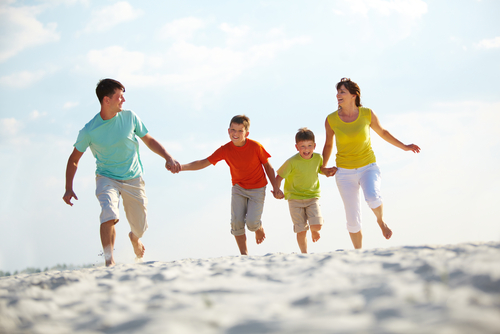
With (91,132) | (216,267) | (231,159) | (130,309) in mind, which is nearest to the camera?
(130,309)

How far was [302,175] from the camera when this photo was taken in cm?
622

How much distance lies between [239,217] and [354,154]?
6.59 feet

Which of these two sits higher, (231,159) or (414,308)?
(231,159)

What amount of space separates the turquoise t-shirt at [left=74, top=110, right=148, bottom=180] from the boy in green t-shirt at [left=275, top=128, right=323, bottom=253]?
7.63ft

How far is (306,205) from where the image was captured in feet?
20.4

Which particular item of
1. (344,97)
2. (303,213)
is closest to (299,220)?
(303,213)

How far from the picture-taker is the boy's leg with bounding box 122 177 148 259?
541 centimetres

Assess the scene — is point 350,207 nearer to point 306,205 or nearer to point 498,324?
point 306,205

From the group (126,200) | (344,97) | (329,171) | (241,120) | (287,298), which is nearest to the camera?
(287,298)

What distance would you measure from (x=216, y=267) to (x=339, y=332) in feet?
5.75

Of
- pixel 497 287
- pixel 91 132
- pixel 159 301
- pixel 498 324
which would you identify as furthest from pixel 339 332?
pixel 91 132

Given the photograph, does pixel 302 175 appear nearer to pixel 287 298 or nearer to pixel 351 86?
pixel 351 86

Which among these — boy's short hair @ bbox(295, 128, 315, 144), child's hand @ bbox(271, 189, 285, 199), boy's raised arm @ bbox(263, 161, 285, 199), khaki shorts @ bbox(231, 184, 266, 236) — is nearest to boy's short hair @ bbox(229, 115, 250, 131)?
boy's raised arm @ bbox(263, 161, 285, 199)

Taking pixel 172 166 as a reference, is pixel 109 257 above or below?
below
